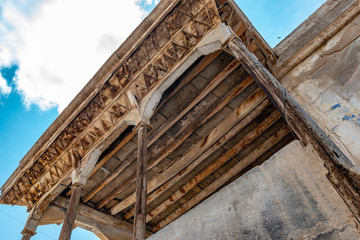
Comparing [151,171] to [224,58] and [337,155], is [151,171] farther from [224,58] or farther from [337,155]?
[337,155]

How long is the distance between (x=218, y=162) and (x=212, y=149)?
1.64 ft

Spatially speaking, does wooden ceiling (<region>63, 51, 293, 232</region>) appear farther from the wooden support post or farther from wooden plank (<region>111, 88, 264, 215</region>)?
the wooden support post

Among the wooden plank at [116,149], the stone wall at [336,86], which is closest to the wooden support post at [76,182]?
the wooden plank at [116,149]

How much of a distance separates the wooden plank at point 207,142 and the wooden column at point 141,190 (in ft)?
5.51

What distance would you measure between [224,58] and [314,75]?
5.17 feet

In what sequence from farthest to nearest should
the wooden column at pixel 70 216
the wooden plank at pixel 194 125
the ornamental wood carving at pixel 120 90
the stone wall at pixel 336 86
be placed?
1. the wooden plank at pixel 194 125
2. the ornamental wood carving at pixel 120 90
3. the wooden column at pixel 70 216
4. the stone wall at pixel 336 86

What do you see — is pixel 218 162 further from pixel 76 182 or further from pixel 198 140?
pixel 76 182

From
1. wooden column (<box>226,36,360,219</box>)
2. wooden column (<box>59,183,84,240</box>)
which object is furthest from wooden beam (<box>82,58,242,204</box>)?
wooden column (<box>226,36,360,219</box>)

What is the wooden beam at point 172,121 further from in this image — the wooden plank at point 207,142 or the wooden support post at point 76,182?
the wooden support post at point 76,182

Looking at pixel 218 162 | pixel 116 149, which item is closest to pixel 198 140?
pixel 218 162

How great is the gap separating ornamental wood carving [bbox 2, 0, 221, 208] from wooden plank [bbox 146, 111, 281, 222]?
2293 mm

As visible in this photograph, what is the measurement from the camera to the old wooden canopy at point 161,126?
4.14 m

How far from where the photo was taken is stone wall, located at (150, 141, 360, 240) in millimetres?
1822

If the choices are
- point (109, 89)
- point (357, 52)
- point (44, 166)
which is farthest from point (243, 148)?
point (44, 166)
